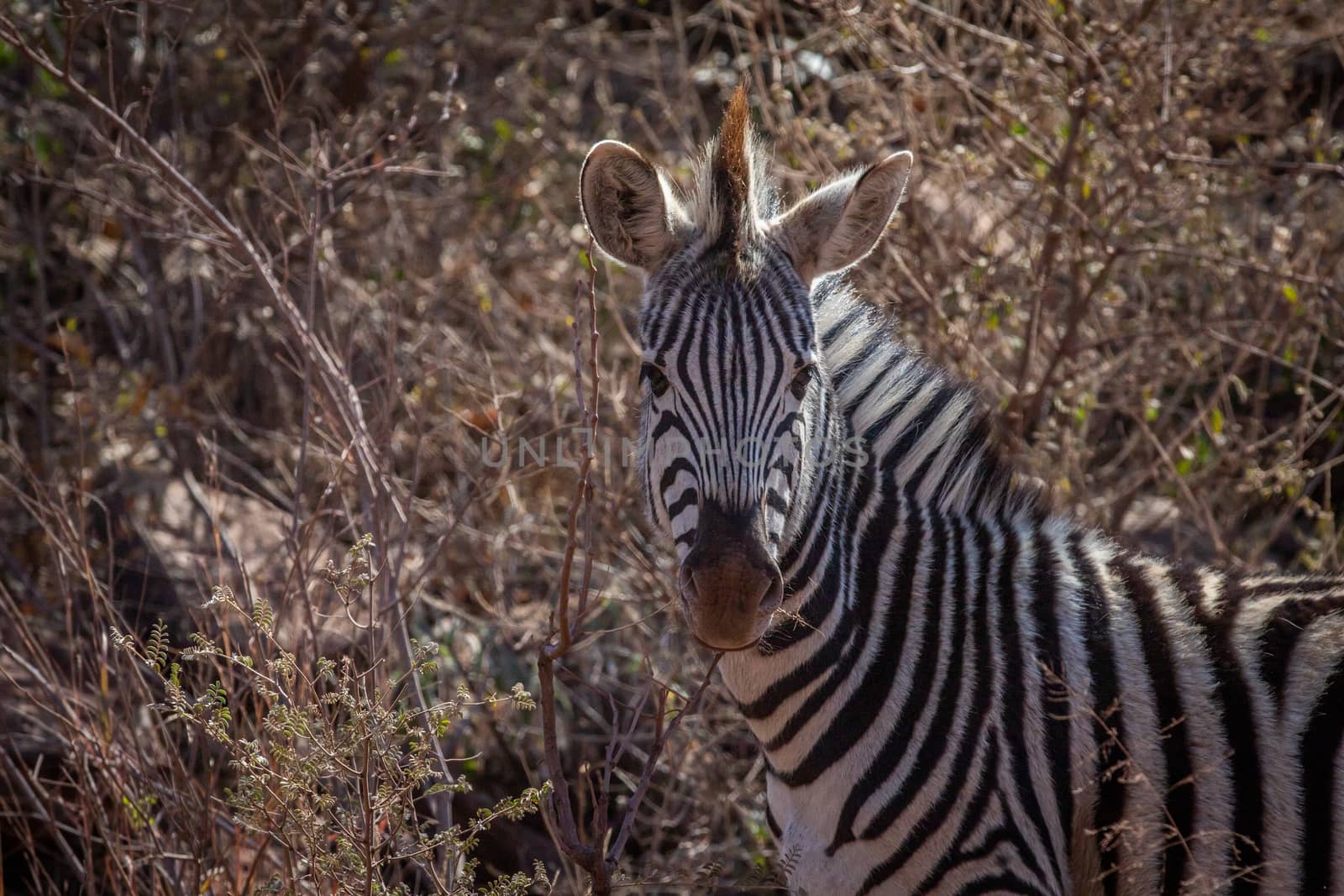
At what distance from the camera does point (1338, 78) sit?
9.90m

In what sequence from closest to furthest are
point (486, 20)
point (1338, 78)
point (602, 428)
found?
point (602, 428) < point (486, 20) < point (1338, 78)

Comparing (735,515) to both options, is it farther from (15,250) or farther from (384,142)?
(15,250)

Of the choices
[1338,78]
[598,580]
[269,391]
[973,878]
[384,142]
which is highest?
[1338,78]

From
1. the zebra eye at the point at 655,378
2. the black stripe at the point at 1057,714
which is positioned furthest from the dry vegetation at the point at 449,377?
the black stripe at the point at 1057,714

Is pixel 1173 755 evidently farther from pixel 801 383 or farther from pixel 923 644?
pixel 801 383

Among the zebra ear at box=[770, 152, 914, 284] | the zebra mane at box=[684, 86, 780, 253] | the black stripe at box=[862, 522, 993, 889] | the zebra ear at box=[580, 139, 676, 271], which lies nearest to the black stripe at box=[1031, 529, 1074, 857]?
the black stripe at box=[862, 522, 993, 889]

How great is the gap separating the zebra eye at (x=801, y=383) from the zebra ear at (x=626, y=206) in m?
0.60

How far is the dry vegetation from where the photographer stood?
4215mm

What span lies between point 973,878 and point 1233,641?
40.5 inches

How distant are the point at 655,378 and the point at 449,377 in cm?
336

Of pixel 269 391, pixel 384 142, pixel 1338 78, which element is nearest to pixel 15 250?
pixel 269 391

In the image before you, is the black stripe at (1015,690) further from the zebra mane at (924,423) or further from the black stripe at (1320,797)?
the black stripe at (1320,797)

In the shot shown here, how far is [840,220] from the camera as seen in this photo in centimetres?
359

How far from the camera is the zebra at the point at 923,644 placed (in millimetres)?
3260
